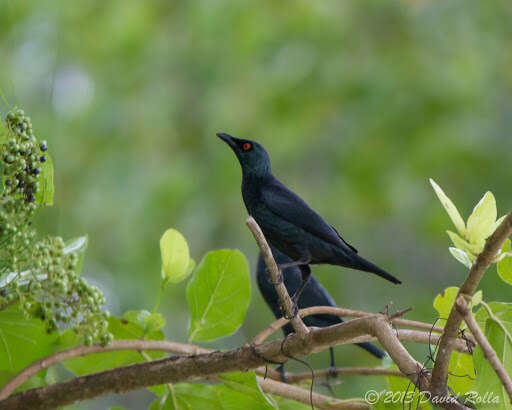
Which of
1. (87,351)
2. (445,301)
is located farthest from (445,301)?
(87,351)

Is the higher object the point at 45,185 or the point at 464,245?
the point at 45,185

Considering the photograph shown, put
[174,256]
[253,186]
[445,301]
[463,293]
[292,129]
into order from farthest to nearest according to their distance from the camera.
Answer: [292,129] → [253,186] → [174,256] → [445,301] → [463,293]

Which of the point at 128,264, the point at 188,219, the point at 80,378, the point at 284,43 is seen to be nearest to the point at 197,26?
the point at 284,43

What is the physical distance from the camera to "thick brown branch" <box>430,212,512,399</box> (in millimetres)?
804

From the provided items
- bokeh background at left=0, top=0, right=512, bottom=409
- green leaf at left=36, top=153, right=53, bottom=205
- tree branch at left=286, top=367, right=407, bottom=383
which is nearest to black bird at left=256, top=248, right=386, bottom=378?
tree branch at left=286, top=367, right=407, bottom=383

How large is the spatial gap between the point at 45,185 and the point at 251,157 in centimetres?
60

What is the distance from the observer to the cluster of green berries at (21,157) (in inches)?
35.3

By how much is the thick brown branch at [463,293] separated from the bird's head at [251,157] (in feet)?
2.27

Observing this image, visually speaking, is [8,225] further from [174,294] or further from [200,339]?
[174,294]

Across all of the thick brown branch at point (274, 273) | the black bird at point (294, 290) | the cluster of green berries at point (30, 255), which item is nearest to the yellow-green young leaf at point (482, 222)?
the thick brown branch at point (274, 273)

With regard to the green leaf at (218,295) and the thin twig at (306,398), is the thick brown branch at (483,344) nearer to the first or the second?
the thin twig at (306,398)

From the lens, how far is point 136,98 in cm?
532

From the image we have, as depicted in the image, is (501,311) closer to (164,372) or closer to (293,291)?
(164,372)

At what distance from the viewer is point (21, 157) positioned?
906 mm
